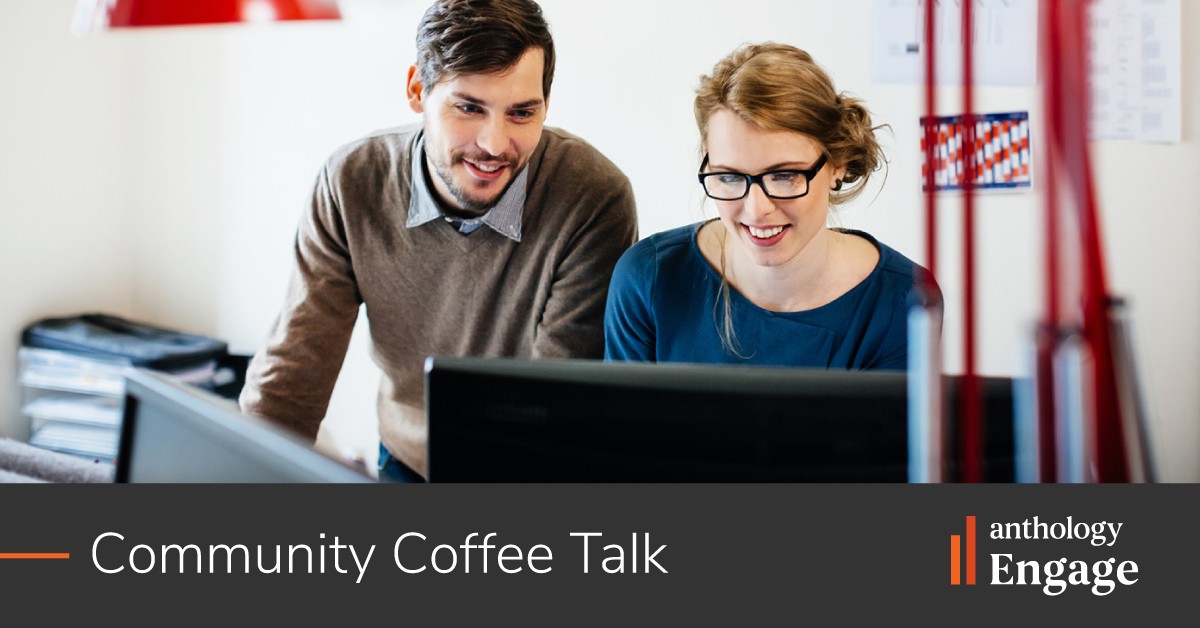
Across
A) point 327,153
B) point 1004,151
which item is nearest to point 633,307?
point 1004,151

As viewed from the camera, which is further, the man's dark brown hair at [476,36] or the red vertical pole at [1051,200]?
the man's dark brown hair at [476,36]

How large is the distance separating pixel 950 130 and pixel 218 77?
222cm

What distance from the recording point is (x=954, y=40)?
2.57m

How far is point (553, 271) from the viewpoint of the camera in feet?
5.44

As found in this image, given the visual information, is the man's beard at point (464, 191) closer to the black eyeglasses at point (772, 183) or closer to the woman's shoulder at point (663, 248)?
the woman's shoulder at point (663, 248)

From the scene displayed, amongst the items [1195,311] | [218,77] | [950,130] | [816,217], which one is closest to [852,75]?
[950,130]

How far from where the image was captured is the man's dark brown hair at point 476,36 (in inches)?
61.0

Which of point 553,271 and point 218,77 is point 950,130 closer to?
point 553,271

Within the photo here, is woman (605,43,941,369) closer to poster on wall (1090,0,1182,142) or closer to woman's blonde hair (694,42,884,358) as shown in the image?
woman's blonde hair (694,42,884,358)
